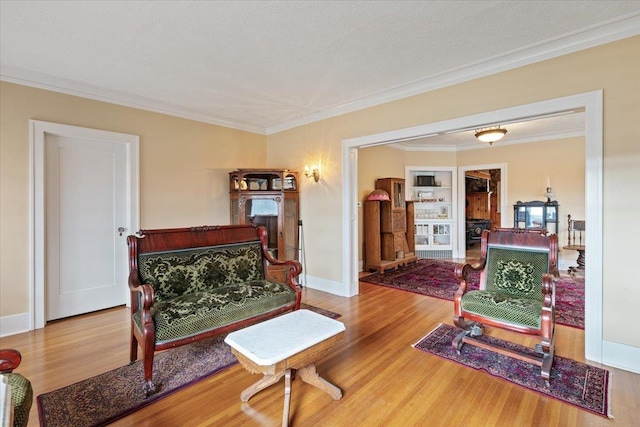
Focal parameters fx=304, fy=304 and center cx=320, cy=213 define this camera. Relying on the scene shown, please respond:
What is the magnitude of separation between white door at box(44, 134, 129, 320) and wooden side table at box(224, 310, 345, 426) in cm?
276

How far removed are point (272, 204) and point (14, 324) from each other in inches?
123

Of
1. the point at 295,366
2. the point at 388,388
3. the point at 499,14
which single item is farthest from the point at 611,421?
the point at 499,14

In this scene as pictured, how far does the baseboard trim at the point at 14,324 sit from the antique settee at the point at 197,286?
1666 millimetres

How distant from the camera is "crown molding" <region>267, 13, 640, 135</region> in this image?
2321mm

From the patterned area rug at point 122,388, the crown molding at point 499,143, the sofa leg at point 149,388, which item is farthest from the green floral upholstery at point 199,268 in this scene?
the crown molding at point 499,143

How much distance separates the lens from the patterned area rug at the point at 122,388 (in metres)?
1.85

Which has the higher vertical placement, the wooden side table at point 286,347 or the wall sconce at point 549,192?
the wall sconce at point 549,192

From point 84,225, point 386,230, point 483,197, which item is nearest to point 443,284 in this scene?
point 386,230

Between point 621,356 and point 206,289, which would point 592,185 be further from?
point 206,289

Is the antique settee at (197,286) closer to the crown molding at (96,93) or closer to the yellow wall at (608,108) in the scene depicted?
the crown molding at (96,93)

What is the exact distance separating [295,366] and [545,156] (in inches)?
Answer: 260

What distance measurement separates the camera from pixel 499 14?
2.20 m

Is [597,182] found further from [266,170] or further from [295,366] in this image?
[266,170]

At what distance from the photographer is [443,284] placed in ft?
15.6
